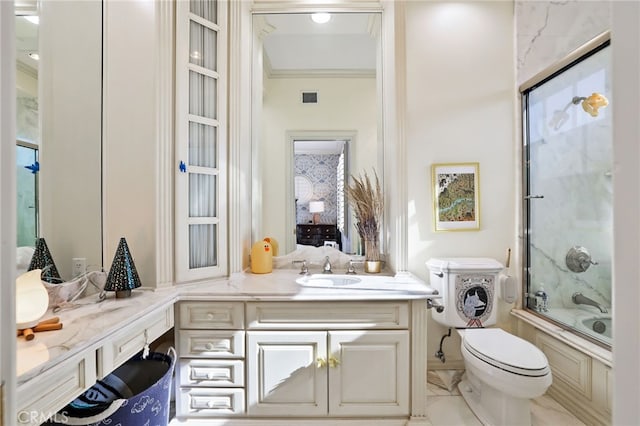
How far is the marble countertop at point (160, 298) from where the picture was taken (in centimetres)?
95

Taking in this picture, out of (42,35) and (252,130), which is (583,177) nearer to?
(252,130)

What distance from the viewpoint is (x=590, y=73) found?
1883 millimetres

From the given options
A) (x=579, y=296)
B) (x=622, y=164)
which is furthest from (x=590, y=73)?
(x=622, y=164)

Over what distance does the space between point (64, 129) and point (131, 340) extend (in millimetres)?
1215

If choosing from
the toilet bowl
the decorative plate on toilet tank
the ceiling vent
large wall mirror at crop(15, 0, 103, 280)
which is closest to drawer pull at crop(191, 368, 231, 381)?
large wall mirror at crop(15, 0, 103, 280)

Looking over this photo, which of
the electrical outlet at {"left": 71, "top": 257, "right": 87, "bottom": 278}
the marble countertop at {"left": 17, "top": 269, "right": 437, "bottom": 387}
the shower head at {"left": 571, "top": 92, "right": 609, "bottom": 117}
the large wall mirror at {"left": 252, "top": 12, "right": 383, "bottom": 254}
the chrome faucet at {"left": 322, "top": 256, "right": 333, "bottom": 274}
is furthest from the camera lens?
the large wall mirror at {"left": 252, "top": 12, "right": 383, "bottom": 254}

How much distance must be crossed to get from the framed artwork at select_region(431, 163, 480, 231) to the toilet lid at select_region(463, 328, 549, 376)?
2.66 ft

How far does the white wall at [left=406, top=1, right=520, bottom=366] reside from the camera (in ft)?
7.56

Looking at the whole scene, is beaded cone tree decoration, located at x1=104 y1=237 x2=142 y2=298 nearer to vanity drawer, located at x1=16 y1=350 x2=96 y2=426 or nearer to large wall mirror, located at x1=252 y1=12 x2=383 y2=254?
vanity drawer, located at x1=16 y1=350 x2=96 y2=426

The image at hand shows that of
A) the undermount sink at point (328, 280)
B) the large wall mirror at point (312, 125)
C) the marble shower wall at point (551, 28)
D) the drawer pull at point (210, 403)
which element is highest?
the marble shower wall at point (551, 28)

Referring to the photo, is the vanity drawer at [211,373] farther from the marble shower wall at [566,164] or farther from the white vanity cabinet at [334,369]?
the marble shower wall at [566,164]

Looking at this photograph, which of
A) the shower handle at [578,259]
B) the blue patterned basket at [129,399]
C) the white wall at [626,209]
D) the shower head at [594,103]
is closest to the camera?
the white wall at [626,209]

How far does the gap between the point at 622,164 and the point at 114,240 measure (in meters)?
2.02

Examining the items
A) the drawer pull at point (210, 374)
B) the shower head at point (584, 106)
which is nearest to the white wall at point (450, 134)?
the shower head at point (584, 106)
